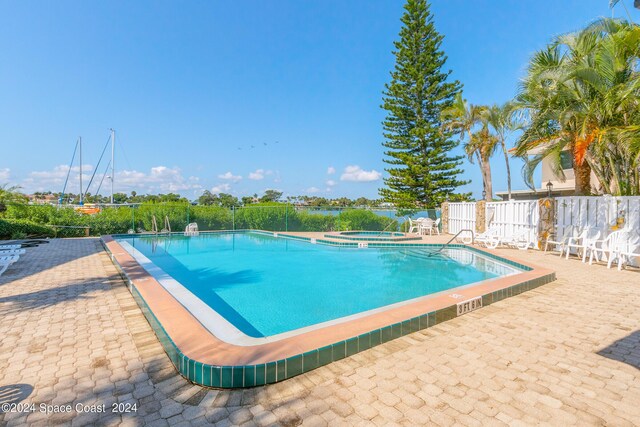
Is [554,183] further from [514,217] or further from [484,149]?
[514,217]

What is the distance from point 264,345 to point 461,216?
11.7 metres

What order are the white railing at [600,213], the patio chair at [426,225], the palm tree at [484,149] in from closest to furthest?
the white railing at [600,213] → the patio chair at [426,225] → the palm tree at [484,149]

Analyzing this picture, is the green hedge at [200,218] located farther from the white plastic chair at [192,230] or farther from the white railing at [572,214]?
the white railing at [572,214]

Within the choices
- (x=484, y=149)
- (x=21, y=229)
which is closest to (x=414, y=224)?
(x=484, y=149)

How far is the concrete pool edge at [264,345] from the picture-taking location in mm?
1943

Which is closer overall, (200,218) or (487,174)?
(487,174)

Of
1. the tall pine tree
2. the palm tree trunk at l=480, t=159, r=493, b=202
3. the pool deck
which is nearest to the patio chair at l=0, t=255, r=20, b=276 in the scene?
the pool deck

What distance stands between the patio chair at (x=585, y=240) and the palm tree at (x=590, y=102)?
42.5 inches

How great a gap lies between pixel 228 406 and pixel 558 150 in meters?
9.14

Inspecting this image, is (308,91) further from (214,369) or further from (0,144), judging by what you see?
(214,369)

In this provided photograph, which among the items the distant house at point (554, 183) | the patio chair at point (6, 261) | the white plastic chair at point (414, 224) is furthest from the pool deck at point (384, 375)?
the distant house at point (554, 183)

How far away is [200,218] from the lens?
13750mm

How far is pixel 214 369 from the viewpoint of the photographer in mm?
1911

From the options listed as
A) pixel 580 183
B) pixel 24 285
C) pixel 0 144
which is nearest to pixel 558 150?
pixel 580 183
